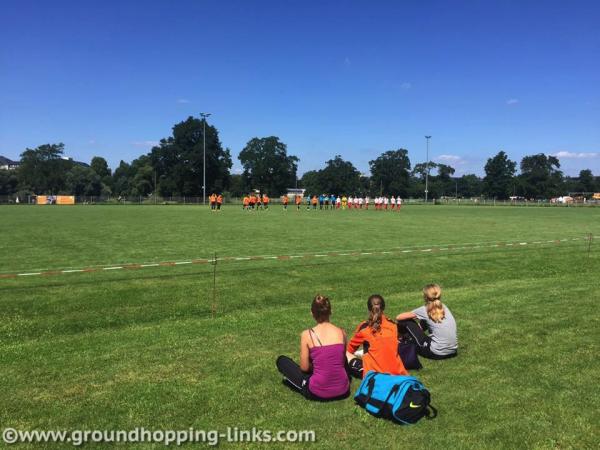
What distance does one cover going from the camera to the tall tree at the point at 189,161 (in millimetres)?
108188

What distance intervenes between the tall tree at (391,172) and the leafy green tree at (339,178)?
29.6 feet

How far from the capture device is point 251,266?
12742mm

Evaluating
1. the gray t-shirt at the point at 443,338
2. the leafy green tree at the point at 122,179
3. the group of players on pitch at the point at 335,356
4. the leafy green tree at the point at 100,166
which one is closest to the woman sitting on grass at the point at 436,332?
the gray t-shirt at the point at 443,338

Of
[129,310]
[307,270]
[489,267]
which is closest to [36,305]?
[129,310]

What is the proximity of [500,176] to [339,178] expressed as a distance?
50853 mm

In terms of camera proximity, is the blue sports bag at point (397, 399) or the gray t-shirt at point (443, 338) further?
the gray t-shirt at point (443, 338)

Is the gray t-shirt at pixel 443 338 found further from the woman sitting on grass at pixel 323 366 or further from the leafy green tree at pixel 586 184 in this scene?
the leafy green tree at pixel 586 184

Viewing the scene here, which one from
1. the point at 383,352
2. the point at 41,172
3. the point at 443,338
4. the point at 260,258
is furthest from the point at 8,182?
the point at 383,352

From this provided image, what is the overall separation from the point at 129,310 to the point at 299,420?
5.34 meters

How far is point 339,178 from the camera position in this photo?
159m

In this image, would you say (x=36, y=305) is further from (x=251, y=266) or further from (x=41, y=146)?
(x=41, y=146)

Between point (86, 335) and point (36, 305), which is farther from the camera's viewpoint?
point (36, 305)

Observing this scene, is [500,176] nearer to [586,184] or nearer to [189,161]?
[586,184]

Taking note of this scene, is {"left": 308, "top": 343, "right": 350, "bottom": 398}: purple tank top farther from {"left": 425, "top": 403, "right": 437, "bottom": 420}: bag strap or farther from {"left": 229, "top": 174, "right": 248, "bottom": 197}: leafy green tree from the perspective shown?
{"left": 229, "top": 174, "right": 248, "bottom": 197}: leafy green tree
